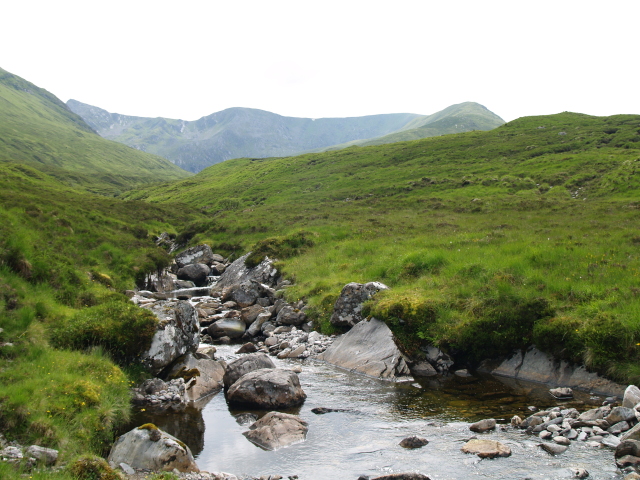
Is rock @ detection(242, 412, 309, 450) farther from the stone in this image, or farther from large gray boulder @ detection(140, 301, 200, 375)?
large gray boulder @ detection(140, 301, 200, 375)

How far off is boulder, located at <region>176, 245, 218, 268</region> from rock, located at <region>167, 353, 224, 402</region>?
3073cm

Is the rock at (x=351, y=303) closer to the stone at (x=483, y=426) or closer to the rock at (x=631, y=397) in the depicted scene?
the stone at (x=483, y=426)

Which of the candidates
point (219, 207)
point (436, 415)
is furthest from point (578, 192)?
point (219, 207)

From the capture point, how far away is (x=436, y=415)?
12.8m

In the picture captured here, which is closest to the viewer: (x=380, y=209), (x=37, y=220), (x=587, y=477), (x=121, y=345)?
(x=587, y=477)

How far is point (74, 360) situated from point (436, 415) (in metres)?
12.0

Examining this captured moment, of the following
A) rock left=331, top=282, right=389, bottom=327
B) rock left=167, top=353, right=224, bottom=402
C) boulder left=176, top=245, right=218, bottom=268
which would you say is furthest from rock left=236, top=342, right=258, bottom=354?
boulder left=176, top=245, right=218, bottom=268

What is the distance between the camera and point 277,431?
39.0ft

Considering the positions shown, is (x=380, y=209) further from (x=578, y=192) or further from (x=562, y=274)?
(x=562, y=274)

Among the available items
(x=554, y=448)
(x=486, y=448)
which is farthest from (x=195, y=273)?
(x=554, y=448)

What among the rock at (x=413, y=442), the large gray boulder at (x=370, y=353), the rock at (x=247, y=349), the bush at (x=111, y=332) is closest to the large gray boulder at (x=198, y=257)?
the rock at (x=247, y=349)

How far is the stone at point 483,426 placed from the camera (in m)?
11.5

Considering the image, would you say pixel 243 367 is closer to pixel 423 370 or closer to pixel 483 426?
pixel 423 370

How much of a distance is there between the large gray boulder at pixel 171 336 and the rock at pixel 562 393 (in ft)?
46.7
